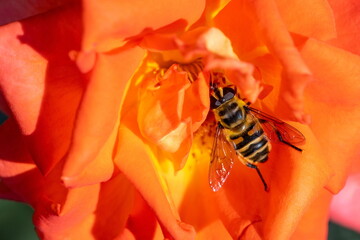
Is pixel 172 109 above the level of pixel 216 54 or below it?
below

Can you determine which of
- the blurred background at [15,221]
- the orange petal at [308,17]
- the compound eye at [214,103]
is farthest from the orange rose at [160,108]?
the blurred background at [15,221]

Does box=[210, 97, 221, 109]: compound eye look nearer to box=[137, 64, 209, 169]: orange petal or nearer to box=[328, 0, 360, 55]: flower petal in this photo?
box=[137, 64, 209, 169]: orange petal

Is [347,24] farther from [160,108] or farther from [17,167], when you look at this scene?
[17,167]

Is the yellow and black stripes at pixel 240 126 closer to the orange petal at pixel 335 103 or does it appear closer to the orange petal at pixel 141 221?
the orange petal at pixel 335 103

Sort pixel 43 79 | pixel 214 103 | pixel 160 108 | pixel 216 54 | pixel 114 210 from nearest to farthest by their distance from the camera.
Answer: pixel 216 54 → pixel 43 79 → pixel 160 108 → pixel 114 210 → pixel 214 103

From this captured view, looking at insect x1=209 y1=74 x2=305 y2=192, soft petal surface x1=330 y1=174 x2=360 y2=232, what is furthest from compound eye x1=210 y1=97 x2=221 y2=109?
soft petal surface x1=330 y1=174 x2=360 y2=232

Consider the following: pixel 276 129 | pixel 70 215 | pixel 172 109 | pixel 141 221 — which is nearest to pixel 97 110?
pixel 172 109
